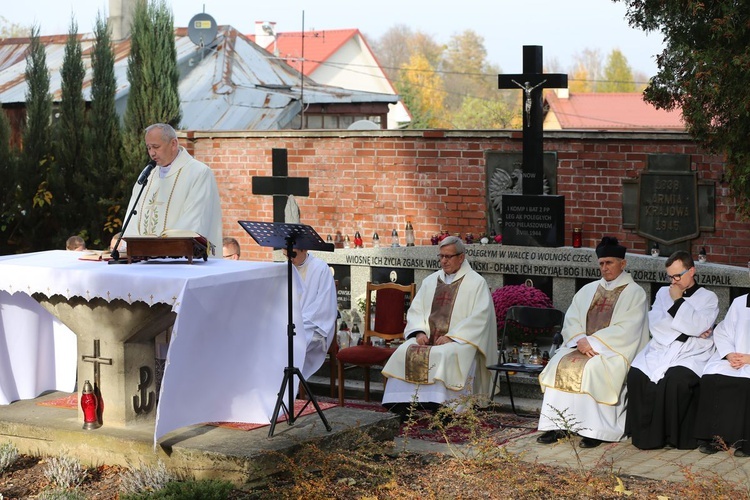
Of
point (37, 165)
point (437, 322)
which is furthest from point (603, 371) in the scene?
point (37, 165)

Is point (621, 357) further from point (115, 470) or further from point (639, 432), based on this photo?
point (115, 470)

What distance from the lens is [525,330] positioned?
33.5ft

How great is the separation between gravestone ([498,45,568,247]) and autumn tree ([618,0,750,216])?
225 cm

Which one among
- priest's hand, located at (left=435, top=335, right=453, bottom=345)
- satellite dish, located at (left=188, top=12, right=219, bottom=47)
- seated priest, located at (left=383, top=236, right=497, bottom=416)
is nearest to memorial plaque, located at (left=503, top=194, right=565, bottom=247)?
seated priest, located at (left=383, top=236, right=497, bottom=416)

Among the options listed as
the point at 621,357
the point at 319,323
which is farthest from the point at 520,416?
the point at 319,323

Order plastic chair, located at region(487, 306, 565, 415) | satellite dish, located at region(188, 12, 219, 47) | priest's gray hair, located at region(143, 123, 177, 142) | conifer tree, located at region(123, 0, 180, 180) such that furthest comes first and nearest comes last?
satellite dish, located at region(188, 12, 219, 47) < conifer tree, located at region(123, 0, 180, 180) < plastic chair, located at region(487, 306, 565, 415) < priest's gray hair, located at region(143, 123, 177, 142)

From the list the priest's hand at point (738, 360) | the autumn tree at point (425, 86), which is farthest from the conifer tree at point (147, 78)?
the autumn tree at point (425, 86)

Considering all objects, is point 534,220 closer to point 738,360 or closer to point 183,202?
point 738,360

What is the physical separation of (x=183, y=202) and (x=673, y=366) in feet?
11.8

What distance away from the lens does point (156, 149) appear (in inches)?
305

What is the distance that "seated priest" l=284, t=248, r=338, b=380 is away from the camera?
926cm

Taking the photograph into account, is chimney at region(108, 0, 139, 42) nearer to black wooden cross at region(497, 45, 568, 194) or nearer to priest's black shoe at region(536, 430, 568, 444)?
black wooden cross at region(497, 45, 568, 194)

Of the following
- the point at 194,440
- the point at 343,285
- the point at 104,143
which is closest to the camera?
the point at 194,440

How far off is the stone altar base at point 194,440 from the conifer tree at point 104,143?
289 inches
